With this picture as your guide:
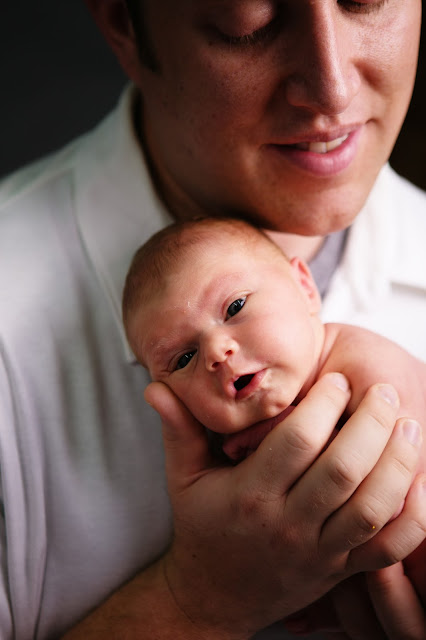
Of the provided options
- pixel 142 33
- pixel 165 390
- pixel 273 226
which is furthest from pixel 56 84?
pixel 165 390

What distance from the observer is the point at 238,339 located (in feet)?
3.44

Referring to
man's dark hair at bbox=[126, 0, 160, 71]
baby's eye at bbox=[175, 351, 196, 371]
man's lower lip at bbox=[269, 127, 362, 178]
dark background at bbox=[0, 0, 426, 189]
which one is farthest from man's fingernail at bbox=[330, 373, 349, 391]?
dark background at bbox=[0, 0, 426, 189]

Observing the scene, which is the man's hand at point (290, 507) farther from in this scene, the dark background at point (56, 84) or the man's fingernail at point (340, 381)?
the dark background at point (56, 84)

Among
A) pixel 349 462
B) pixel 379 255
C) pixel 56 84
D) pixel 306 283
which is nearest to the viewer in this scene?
pixel 349 462

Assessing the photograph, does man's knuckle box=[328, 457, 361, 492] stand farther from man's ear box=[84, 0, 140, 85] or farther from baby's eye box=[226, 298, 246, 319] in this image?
man's ear box=[84, 0, 140, 85]

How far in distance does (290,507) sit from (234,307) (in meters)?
0.33

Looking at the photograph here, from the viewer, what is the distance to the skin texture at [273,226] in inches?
40.6

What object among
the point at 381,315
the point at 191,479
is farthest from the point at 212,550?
the point at 381,315

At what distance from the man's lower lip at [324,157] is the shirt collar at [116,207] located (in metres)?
0.32

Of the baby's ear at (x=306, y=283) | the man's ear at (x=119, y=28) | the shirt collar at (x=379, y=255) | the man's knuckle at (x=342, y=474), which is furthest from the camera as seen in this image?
the shirt collar at (x=379, y=255)

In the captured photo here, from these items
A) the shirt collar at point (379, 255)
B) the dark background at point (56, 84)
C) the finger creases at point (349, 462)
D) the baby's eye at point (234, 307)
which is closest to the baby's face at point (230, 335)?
the baby's eye at point (234, 307)

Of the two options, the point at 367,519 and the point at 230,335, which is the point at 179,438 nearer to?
the point at 230,335

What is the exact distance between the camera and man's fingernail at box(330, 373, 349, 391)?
108cm

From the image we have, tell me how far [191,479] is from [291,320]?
0.33m
